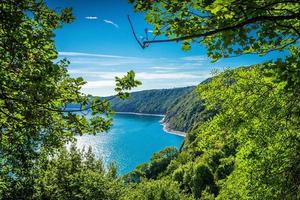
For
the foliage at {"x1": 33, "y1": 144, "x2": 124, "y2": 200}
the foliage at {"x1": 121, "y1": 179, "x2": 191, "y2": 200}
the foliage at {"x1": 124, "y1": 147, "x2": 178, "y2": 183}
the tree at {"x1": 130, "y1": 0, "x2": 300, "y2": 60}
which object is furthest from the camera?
the foliage at {"x1": 124, "y1": 147, "x2": 178, "y2": 183}

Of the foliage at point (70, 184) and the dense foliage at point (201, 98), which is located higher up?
the dense foliage at point (201, 98)

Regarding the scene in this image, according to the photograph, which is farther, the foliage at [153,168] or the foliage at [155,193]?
the foliage at [153,168]

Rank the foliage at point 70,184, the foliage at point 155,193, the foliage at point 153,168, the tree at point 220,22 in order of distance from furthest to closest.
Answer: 1. the foliage at point 153,168
2. the foliage at point 155,193
3. the foliage at point 70,184
4. the tree at point 220,22

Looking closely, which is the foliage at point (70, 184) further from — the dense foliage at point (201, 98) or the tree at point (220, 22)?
the tree at point (220, 22)

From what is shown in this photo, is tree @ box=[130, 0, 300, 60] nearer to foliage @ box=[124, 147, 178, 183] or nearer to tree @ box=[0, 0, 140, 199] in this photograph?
tree @ box=[0, 0, 140, 199]

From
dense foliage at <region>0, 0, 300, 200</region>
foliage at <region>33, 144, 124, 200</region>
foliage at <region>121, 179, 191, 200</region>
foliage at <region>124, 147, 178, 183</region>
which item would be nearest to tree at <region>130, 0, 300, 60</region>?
dense foliage at <region>0, 0, 300, 200</region>

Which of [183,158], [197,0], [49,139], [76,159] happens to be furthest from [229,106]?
[183,158]

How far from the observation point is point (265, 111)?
15.3 m

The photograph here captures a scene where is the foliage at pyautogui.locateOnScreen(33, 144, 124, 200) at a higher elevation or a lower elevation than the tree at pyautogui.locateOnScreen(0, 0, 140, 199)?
lower

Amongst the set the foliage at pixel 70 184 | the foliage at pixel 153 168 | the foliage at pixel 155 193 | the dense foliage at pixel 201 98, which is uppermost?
the dense foliage at pixel 201 98

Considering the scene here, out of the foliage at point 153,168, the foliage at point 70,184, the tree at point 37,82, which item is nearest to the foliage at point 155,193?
the foliage at point 70,184

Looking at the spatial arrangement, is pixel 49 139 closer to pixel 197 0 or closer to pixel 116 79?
pixel 116 79

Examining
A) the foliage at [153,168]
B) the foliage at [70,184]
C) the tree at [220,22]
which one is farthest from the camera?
the foliage at [153,168]

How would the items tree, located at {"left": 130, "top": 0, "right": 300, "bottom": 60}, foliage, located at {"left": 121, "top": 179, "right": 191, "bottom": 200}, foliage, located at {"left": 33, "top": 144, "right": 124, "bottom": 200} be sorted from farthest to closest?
1. foliage, located at {"left": 121, "top": 179, "right": 191, "bottom": 200}
2. foliage, located at {"left": 33, "top": 144, "right": 124, "bottom": 200}
3. tree, located at {"left": 130, "top": 0, "right": 300, "bottom": 60}
